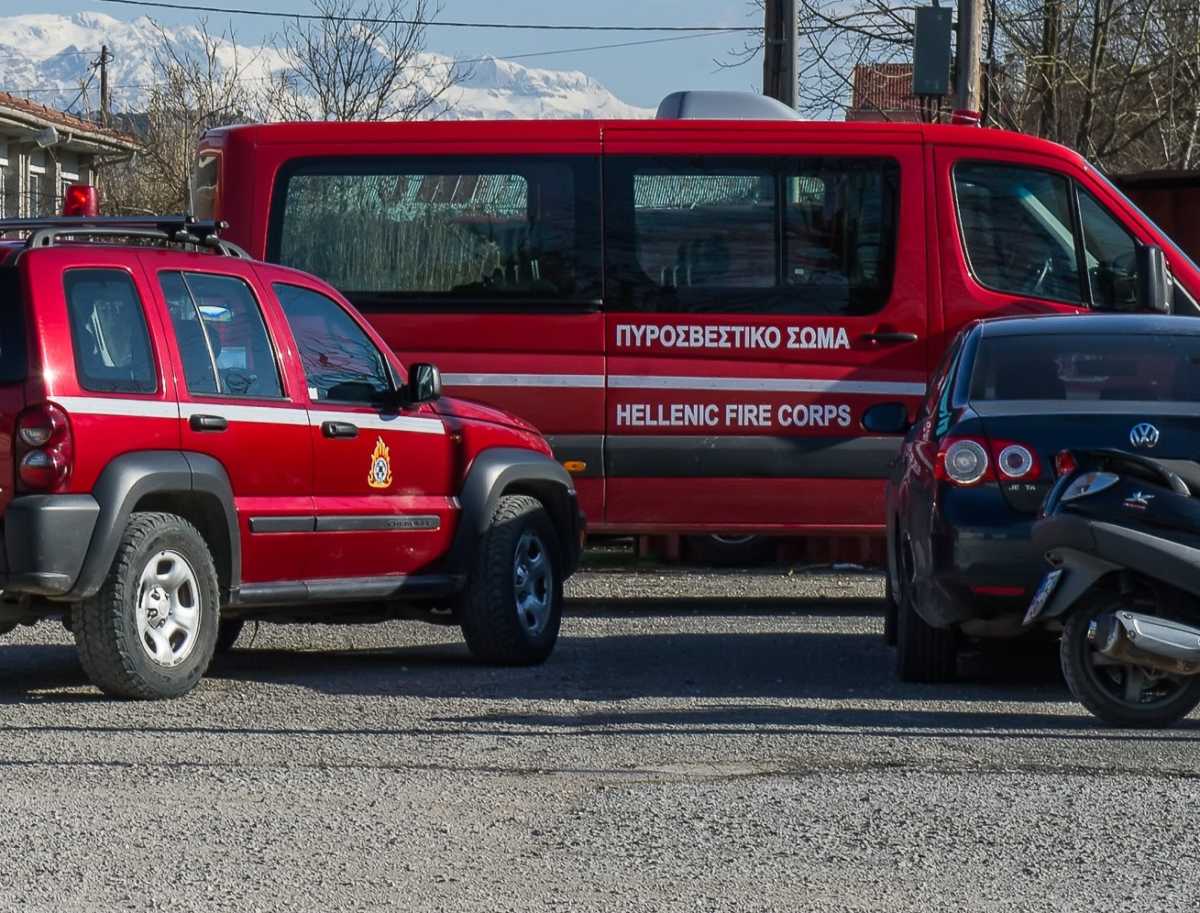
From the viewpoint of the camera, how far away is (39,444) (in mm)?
7699

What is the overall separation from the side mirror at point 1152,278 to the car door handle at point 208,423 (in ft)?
18.6

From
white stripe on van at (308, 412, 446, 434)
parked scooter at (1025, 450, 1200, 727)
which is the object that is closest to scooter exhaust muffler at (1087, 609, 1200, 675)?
parked scooter at (1025, 450, 1200, 727)

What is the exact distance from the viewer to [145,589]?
8047 millimetres

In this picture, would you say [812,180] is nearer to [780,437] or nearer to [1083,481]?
[780,437]

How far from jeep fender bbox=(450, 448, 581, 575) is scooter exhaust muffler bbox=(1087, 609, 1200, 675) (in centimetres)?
328

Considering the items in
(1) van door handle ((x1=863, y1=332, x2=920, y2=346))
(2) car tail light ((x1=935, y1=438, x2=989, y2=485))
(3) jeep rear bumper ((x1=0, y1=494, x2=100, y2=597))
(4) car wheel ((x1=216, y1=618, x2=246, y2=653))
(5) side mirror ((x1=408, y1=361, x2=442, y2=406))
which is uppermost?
(1) van door handle ((x1=863, y1=332, x2=920, y2=346))

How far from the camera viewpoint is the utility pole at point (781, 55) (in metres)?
19.2

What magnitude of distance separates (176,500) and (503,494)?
2.04 metres

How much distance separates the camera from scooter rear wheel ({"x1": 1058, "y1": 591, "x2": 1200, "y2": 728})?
7512 millimetres

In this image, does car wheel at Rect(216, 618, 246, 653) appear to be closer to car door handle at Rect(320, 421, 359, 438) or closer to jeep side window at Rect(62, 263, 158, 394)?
car door handle at Rect(320, 421, 359, 438)

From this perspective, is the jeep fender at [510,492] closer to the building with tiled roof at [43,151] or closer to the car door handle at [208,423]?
the car door handle at [208,423]

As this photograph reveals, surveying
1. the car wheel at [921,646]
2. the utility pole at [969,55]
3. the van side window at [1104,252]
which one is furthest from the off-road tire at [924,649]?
the utility pole at [969,55]

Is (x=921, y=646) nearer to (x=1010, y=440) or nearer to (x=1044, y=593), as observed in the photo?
(x=1010, y=440)

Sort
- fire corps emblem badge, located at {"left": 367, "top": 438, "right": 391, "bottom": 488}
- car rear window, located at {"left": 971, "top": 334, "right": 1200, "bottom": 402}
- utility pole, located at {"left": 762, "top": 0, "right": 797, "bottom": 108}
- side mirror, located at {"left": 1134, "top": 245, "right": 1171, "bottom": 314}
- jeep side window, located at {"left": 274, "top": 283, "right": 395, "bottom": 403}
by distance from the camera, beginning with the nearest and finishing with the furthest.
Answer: car rear window, located at {"left": 971, "top": 334, "right": 1200, "bottom": 402}, jeep side window, located at {"left": 274, "top": 283, "right": 395, "bottom": 403}, fire corps emblem badge, located at {"left": 367, "top": 438, "right": 391, "bottom": 488}, side mirror, located at {"left": 1134, "top": 245, "right": 1171, "bottom": 314}, utility pole, located at {"left": 762, "top": 0, "right": 797, "bottom": 108}
